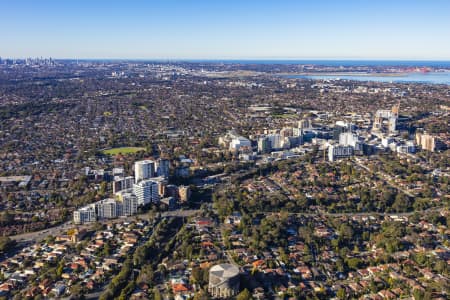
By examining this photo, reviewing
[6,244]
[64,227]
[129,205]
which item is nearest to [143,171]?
[129,205]

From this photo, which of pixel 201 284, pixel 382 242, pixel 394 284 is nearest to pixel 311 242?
pixel 382 242

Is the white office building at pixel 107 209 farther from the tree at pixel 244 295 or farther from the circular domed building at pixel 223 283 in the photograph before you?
the tree at pixel 244 295

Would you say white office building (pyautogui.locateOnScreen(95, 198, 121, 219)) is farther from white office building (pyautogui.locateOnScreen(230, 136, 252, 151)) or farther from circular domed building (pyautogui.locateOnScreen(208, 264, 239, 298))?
white office building (pyautogui.locateOnScreen(230, 136, 252, 151))

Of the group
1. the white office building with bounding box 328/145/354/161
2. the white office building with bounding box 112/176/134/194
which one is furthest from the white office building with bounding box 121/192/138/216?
the white office building with bounding box 328/145/354/161

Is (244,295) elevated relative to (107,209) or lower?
lower

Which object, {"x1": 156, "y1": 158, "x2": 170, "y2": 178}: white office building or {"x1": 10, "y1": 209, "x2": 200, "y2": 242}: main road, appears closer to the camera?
{"x1": 10, "y1": 209, "x2": 200, "y2": 242}: main road

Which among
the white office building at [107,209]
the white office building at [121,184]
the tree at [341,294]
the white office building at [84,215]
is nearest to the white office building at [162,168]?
the white office building at [121,184]

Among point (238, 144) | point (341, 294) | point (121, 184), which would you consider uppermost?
point (238, 144)

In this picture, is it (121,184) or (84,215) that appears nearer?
(84,215)

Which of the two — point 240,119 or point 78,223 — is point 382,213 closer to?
point 78,223

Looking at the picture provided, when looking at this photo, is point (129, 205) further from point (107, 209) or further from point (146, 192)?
point (146, 192)
